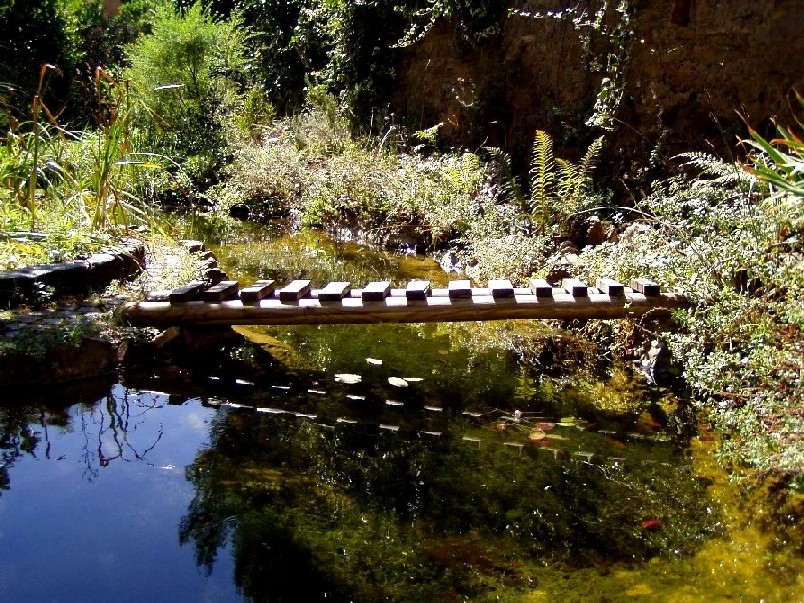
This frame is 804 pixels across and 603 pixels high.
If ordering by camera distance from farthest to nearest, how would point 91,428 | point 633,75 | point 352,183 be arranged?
point 352,183
point 633,75
point 91,428

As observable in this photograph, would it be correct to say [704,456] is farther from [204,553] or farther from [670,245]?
[204,553]

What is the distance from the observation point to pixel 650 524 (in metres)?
3.27

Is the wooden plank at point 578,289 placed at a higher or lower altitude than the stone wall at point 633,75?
lower

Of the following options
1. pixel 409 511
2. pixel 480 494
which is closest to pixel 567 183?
pixel 480 494

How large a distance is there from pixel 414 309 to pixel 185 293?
139 centimetres

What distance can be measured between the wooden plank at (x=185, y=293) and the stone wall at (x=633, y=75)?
4.06 meters

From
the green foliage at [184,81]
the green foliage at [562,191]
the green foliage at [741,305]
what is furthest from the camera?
the green foliage at [184,81]

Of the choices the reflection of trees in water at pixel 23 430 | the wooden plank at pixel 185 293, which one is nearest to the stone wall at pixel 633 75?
the wooden plank at pixel 185 293

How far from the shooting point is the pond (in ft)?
9.42

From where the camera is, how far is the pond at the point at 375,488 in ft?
9.42

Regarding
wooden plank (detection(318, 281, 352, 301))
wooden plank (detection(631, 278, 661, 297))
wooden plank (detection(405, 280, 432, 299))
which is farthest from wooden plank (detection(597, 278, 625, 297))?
wooden plank (detection(318, 281, 352, 301))

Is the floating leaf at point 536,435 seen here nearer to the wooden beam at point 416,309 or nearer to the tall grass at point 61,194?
the wooden beam at point 416,309

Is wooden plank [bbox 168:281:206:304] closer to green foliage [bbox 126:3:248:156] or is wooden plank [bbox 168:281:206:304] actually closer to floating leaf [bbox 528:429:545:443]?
floating leaf [bbox 528:429:545:443]

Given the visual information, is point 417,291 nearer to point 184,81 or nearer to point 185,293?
point 185,293
